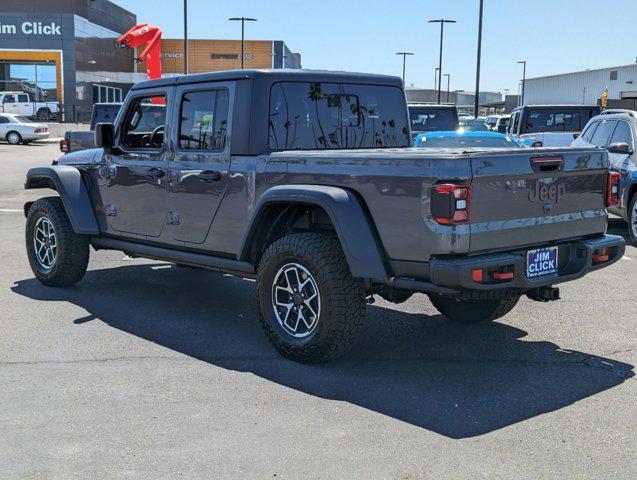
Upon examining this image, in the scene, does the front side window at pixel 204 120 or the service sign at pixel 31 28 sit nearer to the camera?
the front side window at pixel 204 120

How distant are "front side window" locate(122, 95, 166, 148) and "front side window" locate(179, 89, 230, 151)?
50 centimetres

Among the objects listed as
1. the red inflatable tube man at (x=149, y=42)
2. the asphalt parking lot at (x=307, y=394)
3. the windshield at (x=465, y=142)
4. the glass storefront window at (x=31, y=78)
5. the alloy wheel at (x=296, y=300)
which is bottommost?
the asphalt parking lot at (x=307, y=394)

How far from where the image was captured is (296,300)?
534 cm

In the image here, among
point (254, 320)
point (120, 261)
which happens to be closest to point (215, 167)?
point (254, 320)

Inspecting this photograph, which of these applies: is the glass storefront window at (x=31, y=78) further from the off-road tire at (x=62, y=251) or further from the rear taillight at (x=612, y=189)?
the rear taillight at (x=612, y=189)

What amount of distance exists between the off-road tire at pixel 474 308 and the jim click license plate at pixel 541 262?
1051mm

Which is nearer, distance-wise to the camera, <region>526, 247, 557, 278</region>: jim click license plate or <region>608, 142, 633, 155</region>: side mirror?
<region>526, 247, 557, 278</region>: jim click license plate

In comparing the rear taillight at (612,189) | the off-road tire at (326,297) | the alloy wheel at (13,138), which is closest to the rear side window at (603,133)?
the rear taillight at (612,189)

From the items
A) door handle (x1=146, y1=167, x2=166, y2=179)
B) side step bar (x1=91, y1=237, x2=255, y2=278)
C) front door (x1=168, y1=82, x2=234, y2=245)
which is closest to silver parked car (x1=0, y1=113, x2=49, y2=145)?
side step bar (x1=91, y1=237, x2=255, y2=278)

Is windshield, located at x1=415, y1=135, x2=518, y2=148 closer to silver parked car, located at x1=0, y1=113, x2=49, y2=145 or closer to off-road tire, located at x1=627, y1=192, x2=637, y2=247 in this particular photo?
off-road tire, located at x1=627, y1=192, x2=637, y2=247

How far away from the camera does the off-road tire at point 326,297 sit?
16.6 feet

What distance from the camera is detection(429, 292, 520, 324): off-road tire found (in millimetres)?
6203

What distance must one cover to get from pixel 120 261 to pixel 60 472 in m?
5.82

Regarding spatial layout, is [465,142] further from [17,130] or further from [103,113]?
[17,130]
